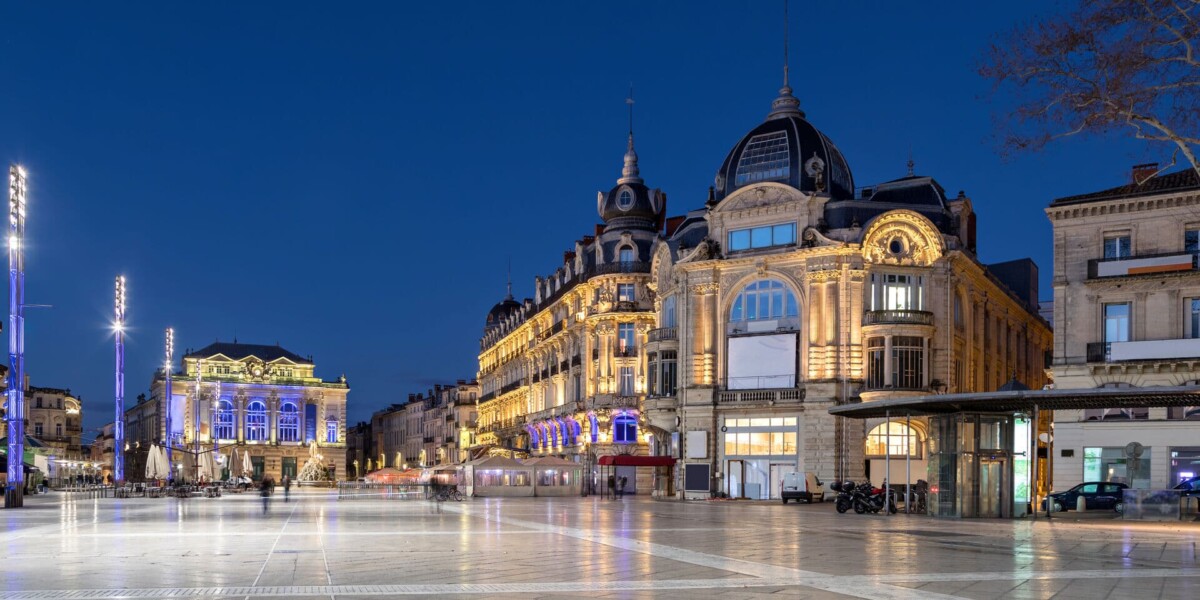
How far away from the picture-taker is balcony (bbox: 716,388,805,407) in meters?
63.9

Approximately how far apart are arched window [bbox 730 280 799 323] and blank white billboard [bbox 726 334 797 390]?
3.95ft

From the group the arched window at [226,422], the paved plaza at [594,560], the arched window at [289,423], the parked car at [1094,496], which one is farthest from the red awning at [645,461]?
the arched window at [289,423]

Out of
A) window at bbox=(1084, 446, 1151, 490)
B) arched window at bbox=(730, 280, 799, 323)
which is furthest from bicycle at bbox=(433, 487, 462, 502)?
window at bbox=(1084, 446, 1151, 490)

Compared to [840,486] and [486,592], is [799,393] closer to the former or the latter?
[840,486]

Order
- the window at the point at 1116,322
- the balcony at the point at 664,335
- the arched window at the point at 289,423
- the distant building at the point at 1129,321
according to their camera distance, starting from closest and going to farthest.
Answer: the distant building at the point at 1129,321
the window at the point at 1116,322
the balcony at the point at 664,335
the arched window at the point at 289,423

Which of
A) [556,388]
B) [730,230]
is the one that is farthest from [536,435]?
[730,230]

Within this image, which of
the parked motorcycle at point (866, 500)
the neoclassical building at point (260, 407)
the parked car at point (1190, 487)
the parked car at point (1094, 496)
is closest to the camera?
the parked car at point (1190, 487)

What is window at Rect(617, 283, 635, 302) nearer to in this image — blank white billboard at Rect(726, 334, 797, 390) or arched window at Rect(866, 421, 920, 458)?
blank white billboard at Rect(726, 334, 797, 390)

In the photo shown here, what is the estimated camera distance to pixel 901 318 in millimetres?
62656

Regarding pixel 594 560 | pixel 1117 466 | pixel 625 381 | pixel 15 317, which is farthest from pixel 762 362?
pixel 594 560

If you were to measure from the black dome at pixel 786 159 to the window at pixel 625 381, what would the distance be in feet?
46.8

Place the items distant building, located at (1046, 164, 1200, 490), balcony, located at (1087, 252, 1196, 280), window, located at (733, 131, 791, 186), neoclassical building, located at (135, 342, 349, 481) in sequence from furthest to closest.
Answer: neoclassical building, located at (135, 342, 349, 481) → window, located at (733, 131, 791, 186) → distant building, located at (1046, 164, 1200, 490) → balcony, located at (1087, 252, 1196, 280)

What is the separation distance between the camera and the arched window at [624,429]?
78.6 meters

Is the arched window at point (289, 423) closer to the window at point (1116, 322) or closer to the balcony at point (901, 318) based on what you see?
the balcony at point (901, 318)
